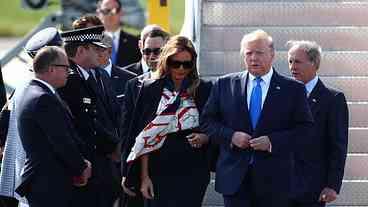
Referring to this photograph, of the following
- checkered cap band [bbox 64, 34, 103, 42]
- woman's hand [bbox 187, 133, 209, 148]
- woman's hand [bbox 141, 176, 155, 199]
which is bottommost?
woman's hand [bbox 141, 176, 155, 199]

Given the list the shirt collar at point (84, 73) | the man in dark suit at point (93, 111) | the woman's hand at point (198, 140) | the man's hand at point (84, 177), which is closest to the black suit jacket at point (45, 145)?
the man's hand at point (84, 177)

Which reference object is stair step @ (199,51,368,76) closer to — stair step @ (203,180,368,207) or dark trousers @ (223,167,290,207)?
stair step @ (203,180,368,207)

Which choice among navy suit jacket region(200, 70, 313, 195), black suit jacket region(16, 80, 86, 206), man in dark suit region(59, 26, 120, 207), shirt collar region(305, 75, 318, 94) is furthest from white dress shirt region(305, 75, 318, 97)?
black suit jacket region(16, 80, 86, 206)

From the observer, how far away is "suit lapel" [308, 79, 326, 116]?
9.72 m

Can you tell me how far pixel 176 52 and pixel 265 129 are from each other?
90cm

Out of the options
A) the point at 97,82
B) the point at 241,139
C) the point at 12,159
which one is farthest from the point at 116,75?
the point at 241,139

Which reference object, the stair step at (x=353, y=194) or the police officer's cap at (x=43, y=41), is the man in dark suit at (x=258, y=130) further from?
the stair step at (x=353, y=194)

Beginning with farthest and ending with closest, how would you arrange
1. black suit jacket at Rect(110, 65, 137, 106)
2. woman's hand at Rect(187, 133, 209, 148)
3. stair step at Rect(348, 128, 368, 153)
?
black suit jacket at Rect(110, 65, 137, 106) → stair step at Rect(348, 128, 368, 153) → woman's hand at Rect(187, 133, 209, 148)

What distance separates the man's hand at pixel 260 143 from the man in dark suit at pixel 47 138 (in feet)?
4.08

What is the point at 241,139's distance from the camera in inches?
361

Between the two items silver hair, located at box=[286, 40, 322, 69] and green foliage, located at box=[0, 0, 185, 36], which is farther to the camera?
green foliage, located at box=[0, 0, 185, 36]

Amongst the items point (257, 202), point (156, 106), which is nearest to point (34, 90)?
point (156, 106)

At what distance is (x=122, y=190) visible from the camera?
33.9 feet

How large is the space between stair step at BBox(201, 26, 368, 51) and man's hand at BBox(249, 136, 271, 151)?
2726 millimetres
